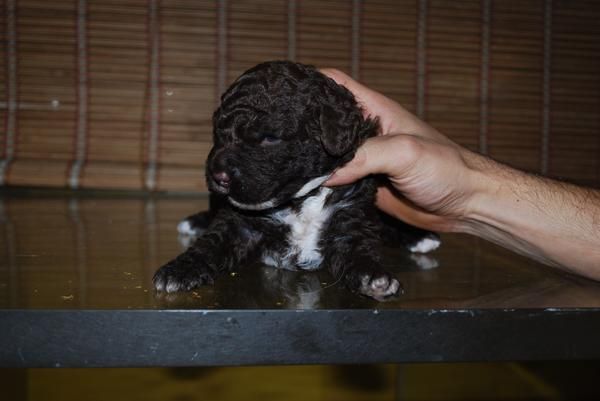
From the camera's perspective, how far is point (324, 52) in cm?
434

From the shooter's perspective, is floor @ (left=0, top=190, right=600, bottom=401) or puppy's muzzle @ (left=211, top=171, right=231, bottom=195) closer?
floor @ (left=0, top=190, right=600, bottom=401)

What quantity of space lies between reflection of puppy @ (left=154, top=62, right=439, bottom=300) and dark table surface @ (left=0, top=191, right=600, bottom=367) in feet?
0.38

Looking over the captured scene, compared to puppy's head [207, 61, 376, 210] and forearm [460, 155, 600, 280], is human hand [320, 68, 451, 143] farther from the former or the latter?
puppy's head [207, 61, 376, 210]

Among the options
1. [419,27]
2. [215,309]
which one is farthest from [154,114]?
A: [215,309]

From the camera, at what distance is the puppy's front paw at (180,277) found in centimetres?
174

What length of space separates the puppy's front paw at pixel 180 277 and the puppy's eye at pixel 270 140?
446 millimetres

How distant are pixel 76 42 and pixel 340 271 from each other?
3.09 m

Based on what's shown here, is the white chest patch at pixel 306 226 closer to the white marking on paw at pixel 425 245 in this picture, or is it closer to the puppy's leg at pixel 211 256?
the puppy's leg at pixel 211 256

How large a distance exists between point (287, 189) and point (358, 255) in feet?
1.08

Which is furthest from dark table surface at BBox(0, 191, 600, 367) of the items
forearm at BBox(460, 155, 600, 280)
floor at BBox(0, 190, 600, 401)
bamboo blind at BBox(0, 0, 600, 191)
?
bamboo blind at BBox(0, 0, 600, 191)

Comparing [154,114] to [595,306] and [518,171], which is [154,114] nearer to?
[518,171]

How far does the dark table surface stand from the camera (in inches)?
56.9

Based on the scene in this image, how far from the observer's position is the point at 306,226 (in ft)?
7.38

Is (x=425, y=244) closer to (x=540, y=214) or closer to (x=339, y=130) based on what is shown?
(x=540, y=214)
